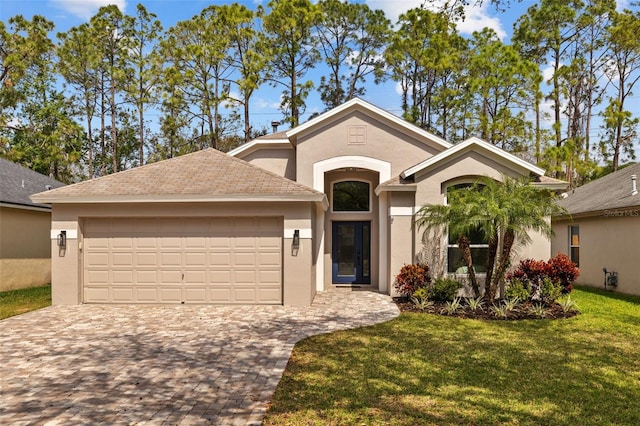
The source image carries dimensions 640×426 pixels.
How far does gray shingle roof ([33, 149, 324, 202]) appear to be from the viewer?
11.4 m

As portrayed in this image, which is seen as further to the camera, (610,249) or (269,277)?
(610,249)

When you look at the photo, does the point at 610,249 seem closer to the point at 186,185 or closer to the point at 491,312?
the point at 491,312

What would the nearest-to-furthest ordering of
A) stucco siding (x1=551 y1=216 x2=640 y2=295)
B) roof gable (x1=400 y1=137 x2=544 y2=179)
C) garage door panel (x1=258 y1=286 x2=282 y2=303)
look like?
garage door panel (x1=258 y1=286 x2=282 y2=303) → roof gable (x1=400 y1=137 x2=544 y2=179) → stucco siding (x1=551 y1=216 x2=640 y2=295)

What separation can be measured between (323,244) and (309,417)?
10.2m

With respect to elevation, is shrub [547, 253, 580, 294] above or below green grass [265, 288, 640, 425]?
above

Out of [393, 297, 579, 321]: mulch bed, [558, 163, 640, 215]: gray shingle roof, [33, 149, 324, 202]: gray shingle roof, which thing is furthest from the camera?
[558, 163, 640, 215]: gray shingle roof

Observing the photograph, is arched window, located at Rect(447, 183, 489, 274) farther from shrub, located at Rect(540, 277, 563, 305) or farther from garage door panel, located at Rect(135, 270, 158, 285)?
garage door panel, located at Rect(135, 270, 158, 285)

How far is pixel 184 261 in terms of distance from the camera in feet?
38.8

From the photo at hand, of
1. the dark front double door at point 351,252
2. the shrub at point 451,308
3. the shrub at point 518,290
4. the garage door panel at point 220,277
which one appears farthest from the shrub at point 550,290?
the garage door panel at point 220,277

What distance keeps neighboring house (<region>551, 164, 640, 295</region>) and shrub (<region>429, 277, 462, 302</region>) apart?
11.0 feet

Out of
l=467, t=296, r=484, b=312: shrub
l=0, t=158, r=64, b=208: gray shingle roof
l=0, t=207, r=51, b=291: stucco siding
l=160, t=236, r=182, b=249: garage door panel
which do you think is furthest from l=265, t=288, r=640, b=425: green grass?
l=0, t=158, r=64, b=208: gray shingle roof

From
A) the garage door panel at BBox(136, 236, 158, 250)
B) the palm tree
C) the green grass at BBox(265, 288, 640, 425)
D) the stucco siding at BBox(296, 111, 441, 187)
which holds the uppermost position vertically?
the stucco siding at BBox(296, 111, 441, 187)

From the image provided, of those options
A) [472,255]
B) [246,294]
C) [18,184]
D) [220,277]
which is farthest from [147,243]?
[472,255]

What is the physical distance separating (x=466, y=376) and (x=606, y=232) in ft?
38.8
